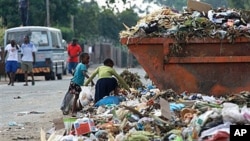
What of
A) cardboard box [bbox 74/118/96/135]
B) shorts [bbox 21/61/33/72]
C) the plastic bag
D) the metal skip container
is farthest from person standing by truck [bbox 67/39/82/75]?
the plastic bag

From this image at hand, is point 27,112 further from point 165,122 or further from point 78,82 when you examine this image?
point 165,122

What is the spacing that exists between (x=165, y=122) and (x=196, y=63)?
10.1 feet

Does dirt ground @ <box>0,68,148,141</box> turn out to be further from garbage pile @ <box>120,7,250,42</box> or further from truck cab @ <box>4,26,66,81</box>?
truck cab @ <box>4,26,66,81</box>

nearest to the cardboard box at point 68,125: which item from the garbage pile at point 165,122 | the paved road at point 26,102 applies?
the garbage pile at point 165,122

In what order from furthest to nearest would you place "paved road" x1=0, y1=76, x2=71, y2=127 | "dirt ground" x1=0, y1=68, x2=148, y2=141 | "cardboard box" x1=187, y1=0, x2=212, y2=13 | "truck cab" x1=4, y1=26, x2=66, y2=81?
"truck cab" x1=4, y1=26, x2=66, y2=81 < "paved road" x1=0, y1=76, x2=71, y2=127 < "cardboard box" x1=187, y1=0, x2=212, y2=13 < "dirt ground" x1=0, y1=68, x2=148, y2=141

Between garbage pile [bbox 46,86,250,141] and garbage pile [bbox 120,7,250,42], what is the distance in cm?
119

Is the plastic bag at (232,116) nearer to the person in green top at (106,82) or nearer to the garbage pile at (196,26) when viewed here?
the garbage pile at (196,26)

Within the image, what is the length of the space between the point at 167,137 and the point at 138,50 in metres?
3.97

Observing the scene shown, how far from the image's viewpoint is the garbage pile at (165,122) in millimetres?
7312

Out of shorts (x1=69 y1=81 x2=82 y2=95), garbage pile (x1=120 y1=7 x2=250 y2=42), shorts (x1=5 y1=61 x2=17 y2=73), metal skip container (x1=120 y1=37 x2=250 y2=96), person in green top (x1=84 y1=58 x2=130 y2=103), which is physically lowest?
shorts (x1=5 y1=61 x2=17 y2=73)

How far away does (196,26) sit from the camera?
36.9 feet

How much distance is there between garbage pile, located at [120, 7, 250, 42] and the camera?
36.3ft

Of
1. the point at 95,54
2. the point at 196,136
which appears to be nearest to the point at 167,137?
the point at 196,136

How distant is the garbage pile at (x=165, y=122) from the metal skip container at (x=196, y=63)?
970 millimetres
